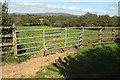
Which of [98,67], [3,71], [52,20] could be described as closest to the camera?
[98,67]

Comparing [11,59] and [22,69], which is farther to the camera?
[11,59]

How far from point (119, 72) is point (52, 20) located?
34.7m

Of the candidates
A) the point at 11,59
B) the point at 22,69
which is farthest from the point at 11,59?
the point at 22,69

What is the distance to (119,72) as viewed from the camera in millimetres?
1395

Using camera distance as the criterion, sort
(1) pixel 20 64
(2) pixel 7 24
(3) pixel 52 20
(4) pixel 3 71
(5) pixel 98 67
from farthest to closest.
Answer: (3) pixel 52 20 < (2) pixel 7 24 < (1) pixel 20 64 < (4) pixel 3 71 < (5) pixel 98 67

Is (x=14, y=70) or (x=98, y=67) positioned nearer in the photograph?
(x=98, y=67)

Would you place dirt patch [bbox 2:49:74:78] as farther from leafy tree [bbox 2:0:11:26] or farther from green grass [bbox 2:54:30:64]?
leafy tree [bbox 2:0:11:26]

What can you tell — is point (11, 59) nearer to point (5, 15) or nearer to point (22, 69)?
point (22, 69)

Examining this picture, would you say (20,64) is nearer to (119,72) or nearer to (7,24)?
(7,24)

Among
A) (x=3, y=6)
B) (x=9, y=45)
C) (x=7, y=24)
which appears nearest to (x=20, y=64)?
(x=9, y=45)

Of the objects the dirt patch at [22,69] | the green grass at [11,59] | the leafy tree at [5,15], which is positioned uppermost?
the leafy tree at [5,15]

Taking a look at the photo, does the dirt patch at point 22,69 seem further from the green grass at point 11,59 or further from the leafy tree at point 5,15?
the leafy tree at point 5,15

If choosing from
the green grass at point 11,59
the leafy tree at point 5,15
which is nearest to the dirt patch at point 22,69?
the green grass at point 11,59

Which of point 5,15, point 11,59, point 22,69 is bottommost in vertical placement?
point 22,69
